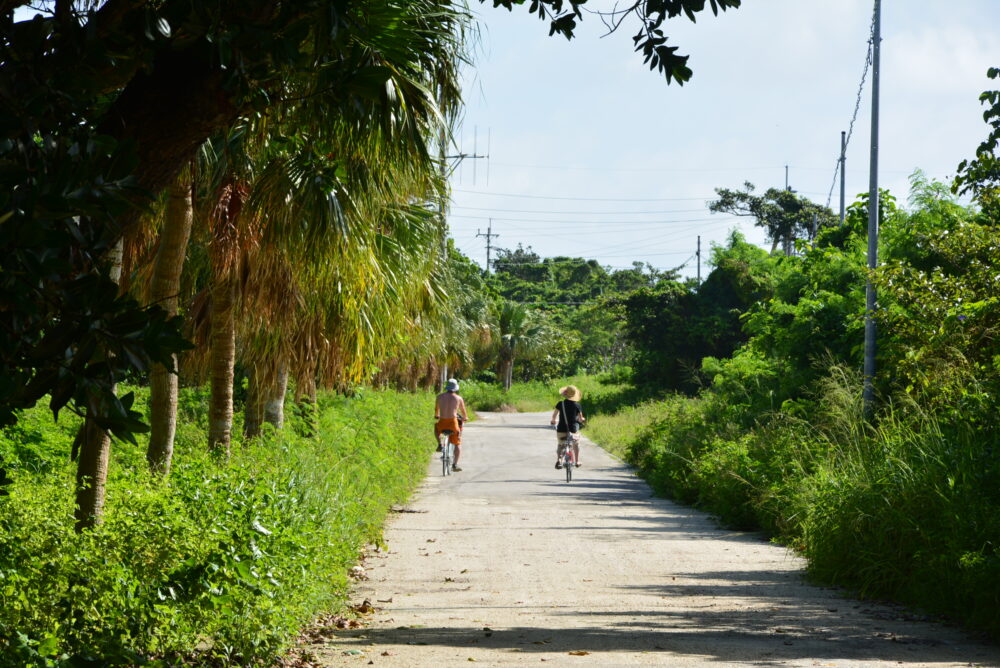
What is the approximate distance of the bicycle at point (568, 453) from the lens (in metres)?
21.7

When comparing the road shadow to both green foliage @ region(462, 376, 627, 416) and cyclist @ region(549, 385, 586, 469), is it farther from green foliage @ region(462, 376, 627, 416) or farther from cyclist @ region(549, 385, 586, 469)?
green foliage @ region(462, 376, 627, 416)

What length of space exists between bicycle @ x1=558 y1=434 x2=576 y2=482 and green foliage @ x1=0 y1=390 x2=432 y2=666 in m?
12.8

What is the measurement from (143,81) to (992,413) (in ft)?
24.9

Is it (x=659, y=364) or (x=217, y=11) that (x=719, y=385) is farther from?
(x=659, y=364)

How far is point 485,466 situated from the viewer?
25.5m

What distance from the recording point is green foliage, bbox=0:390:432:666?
5.08 m

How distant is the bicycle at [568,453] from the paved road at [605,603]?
5.46 metres

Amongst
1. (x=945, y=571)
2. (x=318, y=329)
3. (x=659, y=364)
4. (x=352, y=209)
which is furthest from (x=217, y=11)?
(x=659, y=364)

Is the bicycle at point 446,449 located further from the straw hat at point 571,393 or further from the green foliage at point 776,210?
the green foliage at point 776,210

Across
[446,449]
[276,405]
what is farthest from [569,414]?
[276,405]

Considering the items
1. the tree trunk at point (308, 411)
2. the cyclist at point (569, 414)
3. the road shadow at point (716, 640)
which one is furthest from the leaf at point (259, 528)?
the cyclist at point (569, 414)

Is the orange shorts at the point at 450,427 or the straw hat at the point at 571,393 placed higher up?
the straw hat at the point at 571,393

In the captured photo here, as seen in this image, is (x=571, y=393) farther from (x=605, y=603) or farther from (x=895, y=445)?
(x=605, y=603)

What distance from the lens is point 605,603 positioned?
8578 millimetres
